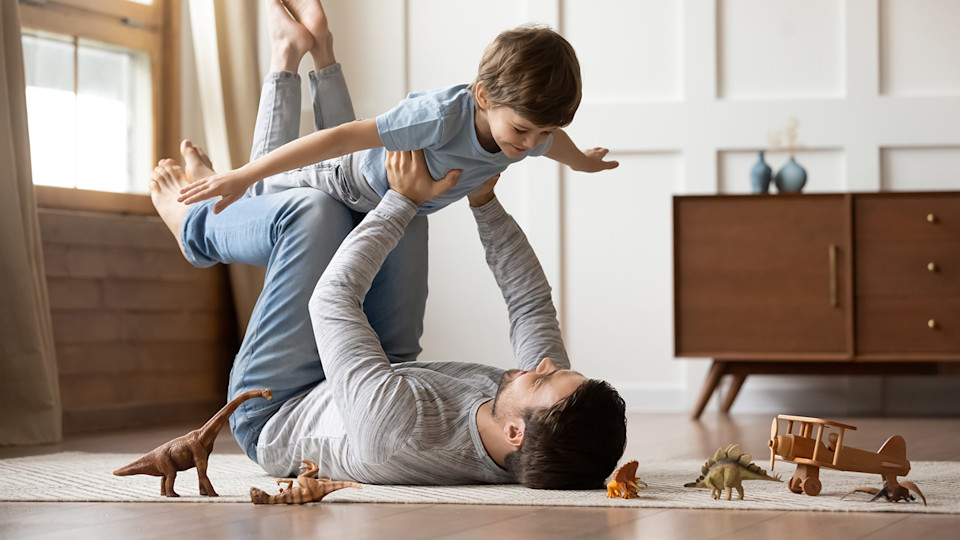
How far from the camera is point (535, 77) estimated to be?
1.81 meters

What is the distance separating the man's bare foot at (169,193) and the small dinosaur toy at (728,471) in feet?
4.11

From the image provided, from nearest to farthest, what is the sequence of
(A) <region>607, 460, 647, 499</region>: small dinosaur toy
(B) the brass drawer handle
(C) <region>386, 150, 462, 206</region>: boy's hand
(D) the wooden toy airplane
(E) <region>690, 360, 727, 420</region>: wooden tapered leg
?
(D) the wooden toy airplane < (A) <region>607, 460, 647, 499</region>: small dinosaur toy < (C) <region>386, 150, 462, 206</region>: boy's hand < (B) the brass drawer handle < (E) <region>690, 360, 727, 420</region>: wooden tapered leg

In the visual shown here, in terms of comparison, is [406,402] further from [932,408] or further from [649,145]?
[932,408]

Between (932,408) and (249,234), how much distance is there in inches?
109

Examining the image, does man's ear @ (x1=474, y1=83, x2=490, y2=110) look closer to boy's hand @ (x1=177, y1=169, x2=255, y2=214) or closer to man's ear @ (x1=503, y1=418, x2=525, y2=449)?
boy's hand @ (x1=177, y1=169, x2=255, y2=214)

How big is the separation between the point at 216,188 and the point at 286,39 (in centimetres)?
73

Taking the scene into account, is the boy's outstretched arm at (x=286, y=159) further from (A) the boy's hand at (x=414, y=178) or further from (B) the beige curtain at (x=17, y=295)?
(B) the beige curtain at (x=17, y=295)

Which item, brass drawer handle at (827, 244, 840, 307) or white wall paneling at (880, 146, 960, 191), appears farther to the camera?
white wall paneling at (880, 146, 960, 191)

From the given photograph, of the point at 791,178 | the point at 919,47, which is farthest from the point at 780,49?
the point at 791,178

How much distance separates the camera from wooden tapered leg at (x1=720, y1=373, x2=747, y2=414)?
3754 millimetres

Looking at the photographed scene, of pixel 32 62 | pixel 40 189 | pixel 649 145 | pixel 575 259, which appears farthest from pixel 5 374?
pixel 649 145

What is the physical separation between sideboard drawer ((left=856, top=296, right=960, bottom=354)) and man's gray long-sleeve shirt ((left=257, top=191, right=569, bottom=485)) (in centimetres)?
183

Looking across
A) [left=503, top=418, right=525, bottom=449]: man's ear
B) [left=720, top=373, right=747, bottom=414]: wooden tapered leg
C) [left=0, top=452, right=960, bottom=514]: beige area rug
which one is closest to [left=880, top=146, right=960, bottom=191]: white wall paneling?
[left=720, top=373, right=747, bottom=414]: wooden tapered leg

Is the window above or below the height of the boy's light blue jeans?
above
